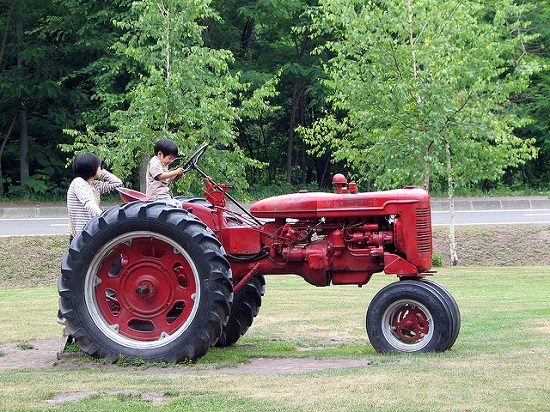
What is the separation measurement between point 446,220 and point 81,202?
19.0 metres

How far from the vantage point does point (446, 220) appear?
27406 millimetres

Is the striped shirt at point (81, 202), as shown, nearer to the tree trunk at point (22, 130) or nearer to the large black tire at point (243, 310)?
the large black tire at point (243, 310)

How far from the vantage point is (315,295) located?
51.6ft

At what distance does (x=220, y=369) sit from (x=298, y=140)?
92.9 feet

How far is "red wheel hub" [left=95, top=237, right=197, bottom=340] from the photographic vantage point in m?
9.16

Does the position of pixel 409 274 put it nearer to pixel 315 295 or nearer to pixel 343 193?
pixel 343 193

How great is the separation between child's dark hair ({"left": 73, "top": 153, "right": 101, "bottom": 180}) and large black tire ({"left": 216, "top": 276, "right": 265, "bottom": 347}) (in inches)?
81.9

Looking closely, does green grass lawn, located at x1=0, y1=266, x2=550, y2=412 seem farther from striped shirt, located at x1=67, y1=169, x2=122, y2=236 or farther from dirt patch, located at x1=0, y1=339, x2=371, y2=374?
striped shirt, located at x1=67, y1=169, x2=122, y2=236

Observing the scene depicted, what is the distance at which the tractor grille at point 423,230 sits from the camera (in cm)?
A: 917

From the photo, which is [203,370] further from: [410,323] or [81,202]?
[81,202]

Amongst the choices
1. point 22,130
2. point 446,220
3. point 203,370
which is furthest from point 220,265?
point 22,130

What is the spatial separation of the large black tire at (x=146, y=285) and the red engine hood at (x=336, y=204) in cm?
75

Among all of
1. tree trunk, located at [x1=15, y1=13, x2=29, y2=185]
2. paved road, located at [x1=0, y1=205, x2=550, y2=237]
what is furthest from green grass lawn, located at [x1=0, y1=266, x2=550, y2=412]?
tree trunk, located at [x1=15, y1=13, x2=29, y2=185]

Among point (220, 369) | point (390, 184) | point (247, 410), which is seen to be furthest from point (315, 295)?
point (247, 410)
